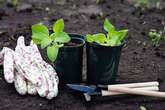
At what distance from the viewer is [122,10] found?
5.54 metres

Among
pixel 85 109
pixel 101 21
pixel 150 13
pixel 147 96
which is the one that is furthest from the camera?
pixel 150 13

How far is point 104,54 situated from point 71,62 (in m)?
0.29

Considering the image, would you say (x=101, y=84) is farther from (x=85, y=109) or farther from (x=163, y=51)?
(x=163, y=51)

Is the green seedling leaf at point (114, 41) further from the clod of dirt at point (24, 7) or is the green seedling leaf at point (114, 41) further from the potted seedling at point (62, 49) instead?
the clod of dirt at point (24, 7)

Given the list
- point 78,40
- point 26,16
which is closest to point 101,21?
point 26,16

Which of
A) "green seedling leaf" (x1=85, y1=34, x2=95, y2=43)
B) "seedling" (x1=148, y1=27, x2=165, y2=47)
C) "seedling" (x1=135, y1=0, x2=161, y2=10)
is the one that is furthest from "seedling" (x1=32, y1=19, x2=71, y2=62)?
"seedling" (x1=135, y1=0, x2=161, y2=10)

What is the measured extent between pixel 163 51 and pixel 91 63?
123cm

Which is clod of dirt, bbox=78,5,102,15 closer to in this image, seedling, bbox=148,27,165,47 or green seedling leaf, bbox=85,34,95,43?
seedling, bbox=148,27,165,47

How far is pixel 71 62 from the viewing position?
10.8 ft

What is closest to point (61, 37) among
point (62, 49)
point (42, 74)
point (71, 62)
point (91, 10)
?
point (62, 49)

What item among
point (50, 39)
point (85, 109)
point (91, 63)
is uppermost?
point (50, 39)

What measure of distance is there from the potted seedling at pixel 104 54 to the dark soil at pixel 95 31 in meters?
0.20

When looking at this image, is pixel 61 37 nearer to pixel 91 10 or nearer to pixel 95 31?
pixel 95 31

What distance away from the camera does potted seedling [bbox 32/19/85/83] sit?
3.18 metres
